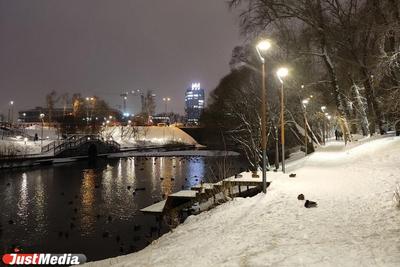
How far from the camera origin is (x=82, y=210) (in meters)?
25.4

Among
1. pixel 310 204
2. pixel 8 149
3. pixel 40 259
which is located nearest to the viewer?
pixel 310 204

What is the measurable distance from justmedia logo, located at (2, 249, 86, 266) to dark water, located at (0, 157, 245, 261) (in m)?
0.74

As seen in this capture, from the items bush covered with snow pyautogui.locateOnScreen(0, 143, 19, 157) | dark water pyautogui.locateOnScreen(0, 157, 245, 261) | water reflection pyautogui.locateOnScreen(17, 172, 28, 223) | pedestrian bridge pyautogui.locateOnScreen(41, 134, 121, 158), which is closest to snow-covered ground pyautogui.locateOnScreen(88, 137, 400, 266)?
dark water pyautogui.locateOnScreen(0, 157, 245, 261)

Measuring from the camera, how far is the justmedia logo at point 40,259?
15110 mm

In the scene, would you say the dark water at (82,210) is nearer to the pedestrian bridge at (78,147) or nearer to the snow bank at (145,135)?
the pedestrian bridge at (78,147)

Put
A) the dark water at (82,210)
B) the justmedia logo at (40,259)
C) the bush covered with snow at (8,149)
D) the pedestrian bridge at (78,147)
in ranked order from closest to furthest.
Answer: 1. the justmedia logo at (40,259)
2. the dark water at (82,210)
3. the bush covered with snow at (8,149)
4. the pedestrian bridge at (78,147)

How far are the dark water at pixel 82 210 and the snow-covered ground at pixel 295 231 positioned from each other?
651 cm

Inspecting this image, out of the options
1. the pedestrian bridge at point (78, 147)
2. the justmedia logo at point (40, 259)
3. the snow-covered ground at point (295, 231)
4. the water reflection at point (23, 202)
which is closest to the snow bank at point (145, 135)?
the pedestrian bridge at point (78, 147)

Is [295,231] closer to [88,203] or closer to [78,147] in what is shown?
[88,203]

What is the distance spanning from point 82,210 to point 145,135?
266ft

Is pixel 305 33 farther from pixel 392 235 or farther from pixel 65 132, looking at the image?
pixel 65 132

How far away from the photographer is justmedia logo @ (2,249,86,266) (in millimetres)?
15110

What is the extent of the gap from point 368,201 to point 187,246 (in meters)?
5.33

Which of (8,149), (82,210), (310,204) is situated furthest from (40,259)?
(8,149)
